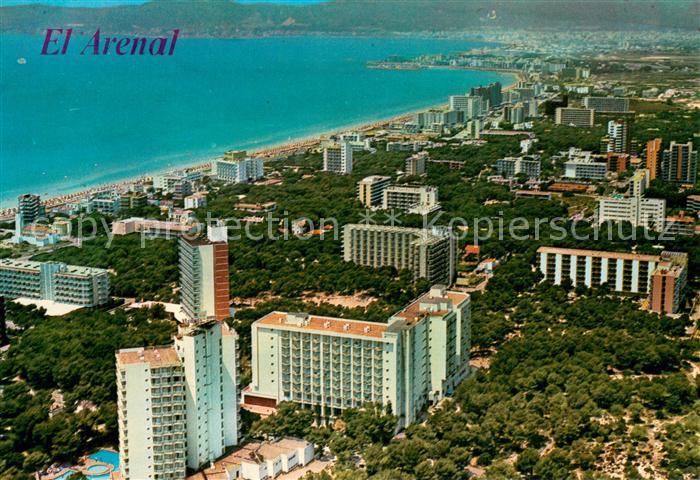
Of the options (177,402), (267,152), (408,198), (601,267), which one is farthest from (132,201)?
(177,402)

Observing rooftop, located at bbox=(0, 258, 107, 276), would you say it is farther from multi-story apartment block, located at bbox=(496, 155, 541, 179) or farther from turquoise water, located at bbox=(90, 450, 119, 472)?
multi-story apartment block, located at bbox=(496, 155, 541, 179)

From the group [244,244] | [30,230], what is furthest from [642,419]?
[30,230]

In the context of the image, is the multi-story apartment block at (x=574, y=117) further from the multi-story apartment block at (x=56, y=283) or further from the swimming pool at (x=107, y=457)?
the swimming pool at (x=107, y=457)

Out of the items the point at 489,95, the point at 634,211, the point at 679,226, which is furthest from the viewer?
the point at 489,95

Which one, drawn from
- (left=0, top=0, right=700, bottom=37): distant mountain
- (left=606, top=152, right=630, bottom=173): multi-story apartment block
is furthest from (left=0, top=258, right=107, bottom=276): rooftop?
(left=606, top=152, right=630, bottom=173): multi-story apartment block

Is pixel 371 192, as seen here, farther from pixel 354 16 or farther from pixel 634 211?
pixel 354 16

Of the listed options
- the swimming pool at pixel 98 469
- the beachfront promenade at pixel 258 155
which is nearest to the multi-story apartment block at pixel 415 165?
the beachfront promenade at pixel 258 155
